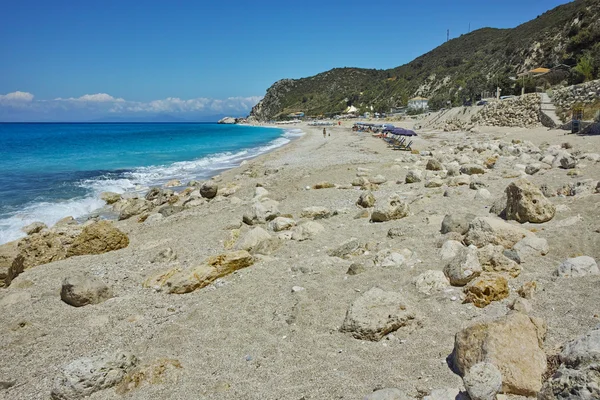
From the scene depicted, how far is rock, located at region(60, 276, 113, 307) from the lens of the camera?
5.83 meters

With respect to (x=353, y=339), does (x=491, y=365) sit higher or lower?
higher

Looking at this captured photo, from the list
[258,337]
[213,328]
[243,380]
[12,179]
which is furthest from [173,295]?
[12,179]

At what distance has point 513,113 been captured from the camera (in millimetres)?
33375

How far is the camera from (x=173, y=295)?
593cm

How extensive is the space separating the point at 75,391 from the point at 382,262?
4099 millimetres

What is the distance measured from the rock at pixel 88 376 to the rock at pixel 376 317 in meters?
2.37

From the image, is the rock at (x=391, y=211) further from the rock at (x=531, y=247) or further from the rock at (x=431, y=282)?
the rock at (x=431, y=282)

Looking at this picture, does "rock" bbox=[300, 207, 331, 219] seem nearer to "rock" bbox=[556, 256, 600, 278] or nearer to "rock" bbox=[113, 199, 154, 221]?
"rock" bbox=[556, 256, 600, 278]

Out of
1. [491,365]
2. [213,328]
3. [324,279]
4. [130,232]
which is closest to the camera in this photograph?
[491,365]

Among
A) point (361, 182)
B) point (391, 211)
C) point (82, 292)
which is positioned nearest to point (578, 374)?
point (391, 211)

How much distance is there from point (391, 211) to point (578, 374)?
585cm

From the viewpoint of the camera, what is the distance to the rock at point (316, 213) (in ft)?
30.3

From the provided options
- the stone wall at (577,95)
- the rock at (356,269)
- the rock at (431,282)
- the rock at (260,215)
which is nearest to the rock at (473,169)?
the rock at (260,215)

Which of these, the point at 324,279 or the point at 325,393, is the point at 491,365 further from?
the point at 324,279
